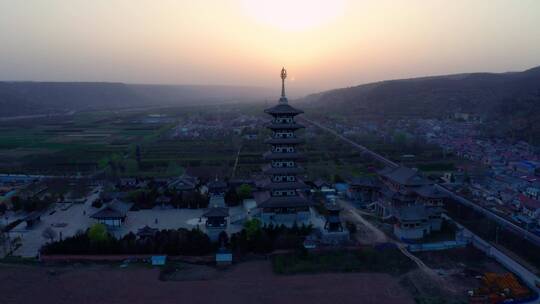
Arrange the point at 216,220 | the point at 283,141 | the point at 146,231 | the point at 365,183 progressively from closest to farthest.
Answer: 1. the point at 146,231
2. the point at 216,220
3. the point at 283,141
4. the point at 365,183

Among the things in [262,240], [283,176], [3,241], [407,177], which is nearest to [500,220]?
[407,177]

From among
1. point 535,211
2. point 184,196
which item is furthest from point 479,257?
point 184,196

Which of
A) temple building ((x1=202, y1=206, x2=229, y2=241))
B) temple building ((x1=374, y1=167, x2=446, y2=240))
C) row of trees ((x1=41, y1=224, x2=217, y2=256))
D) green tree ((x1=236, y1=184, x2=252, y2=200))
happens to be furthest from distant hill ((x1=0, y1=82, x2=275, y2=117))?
temple building ((x1=374, y1=167, x2=446, y2=240))

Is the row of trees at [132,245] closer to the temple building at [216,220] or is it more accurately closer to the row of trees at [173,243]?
the row of trees at [173,243]

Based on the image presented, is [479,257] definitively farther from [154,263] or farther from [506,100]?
[506,100]

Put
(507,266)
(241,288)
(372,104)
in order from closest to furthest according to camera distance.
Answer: (241,288)
(507,266)
(372,104)

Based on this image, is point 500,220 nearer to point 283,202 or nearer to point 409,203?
point 409,203

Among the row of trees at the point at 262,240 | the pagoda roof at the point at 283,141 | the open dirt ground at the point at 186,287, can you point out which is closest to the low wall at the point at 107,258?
the open dirt ground at the point at 186,287
